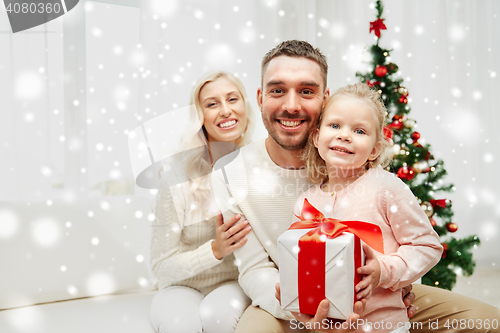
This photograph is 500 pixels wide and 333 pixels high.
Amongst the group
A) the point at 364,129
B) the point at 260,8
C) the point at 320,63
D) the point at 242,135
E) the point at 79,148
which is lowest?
the point at 79,148

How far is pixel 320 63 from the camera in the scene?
142cm

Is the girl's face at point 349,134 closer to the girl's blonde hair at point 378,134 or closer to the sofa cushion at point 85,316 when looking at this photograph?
the girl's blonde hair at point 378,134

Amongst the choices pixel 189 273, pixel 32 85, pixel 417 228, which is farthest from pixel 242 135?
pixel 32 85

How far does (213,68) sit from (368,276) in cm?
218

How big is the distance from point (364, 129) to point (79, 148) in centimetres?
214

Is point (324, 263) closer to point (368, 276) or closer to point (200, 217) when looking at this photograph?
point (368, 276)

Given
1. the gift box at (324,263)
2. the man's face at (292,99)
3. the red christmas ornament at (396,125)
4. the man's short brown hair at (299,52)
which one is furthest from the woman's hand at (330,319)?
the red christmas ornament at (396,125)

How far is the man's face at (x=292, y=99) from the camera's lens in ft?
4.37

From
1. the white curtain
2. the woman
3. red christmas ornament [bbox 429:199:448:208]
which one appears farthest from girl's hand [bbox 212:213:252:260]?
red christmas ornament [bbox 429:199:448:208]

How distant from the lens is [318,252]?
938mm

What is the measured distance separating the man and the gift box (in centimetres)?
30

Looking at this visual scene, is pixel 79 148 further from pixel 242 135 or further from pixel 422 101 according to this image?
pixel 422 101

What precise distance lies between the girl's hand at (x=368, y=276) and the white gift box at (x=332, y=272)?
1.0 inches

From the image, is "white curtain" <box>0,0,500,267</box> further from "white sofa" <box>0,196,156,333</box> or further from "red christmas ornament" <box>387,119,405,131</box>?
"red christmas ornament" <box>387,119,405,131</box>
